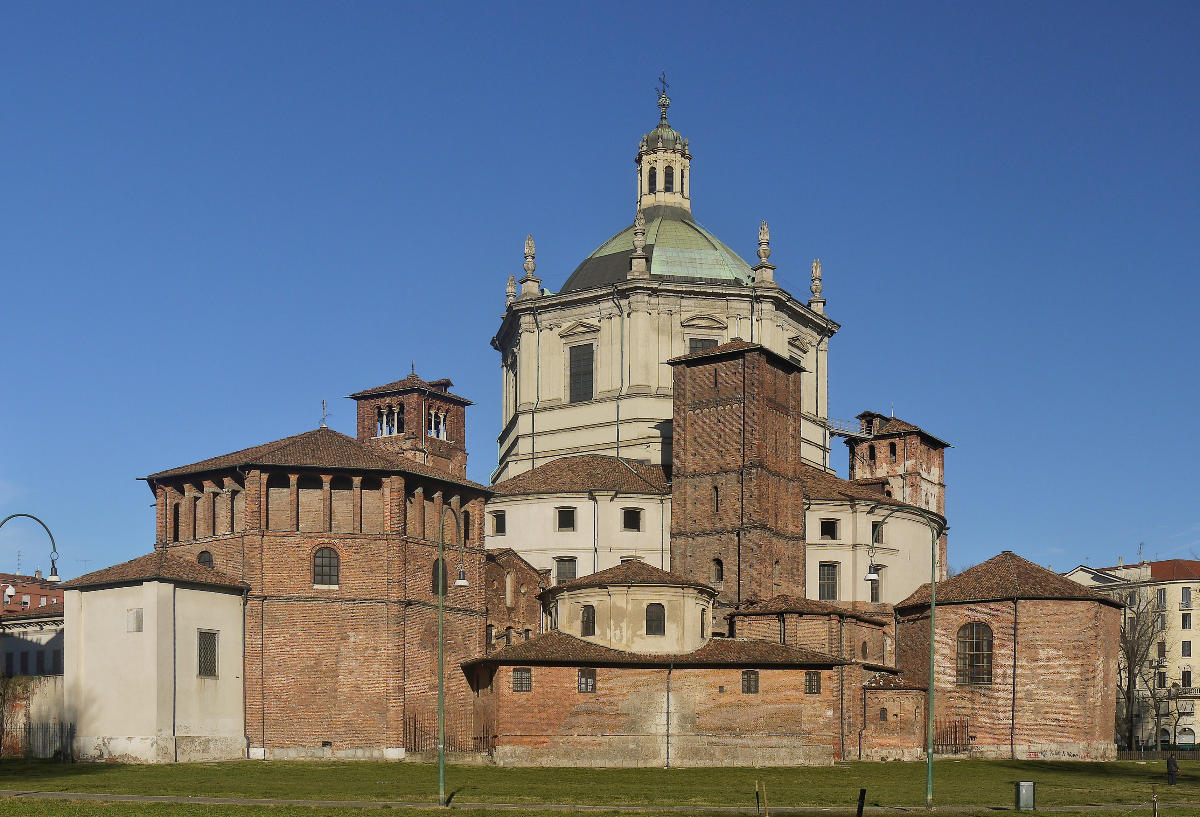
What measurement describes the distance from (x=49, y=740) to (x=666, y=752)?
23.3 metres

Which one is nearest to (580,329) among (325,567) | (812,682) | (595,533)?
(595,533)

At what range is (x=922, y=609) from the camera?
74.8 metres

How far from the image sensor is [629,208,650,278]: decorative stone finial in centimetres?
8419

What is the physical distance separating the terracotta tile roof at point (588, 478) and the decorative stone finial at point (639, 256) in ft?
31.6

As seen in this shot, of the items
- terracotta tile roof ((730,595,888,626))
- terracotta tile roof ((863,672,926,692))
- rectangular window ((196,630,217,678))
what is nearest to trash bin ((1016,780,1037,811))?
terracotta tile roof ((863,672,926,692))

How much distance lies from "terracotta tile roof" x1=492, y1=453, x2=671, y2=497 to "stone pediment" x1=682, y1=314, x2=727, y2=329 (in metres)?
7.81

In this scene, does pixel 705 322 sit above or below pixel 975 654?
above

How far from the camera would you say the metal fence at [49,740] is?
202ft

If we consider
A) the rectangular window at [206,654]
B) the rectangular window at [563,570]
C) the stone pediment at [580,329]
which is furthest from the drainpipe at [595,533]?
the rectangular window at [206,654]

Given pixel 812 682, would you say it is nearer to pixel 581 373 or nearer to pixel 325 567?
pixel 325 567

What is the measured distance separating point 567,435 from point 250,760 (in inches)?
1101

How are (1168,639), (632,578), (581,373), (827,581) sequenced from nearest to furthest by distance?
(632,578) → (827,581) → (581,373) → (1168,639)

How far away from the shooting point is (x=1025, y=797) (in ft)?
140

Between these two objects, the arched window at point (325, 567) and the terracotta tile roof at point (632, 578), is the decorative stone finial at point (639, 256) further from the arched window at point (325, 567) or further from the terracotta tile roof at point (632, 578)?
the arched window at point (325, 567)
